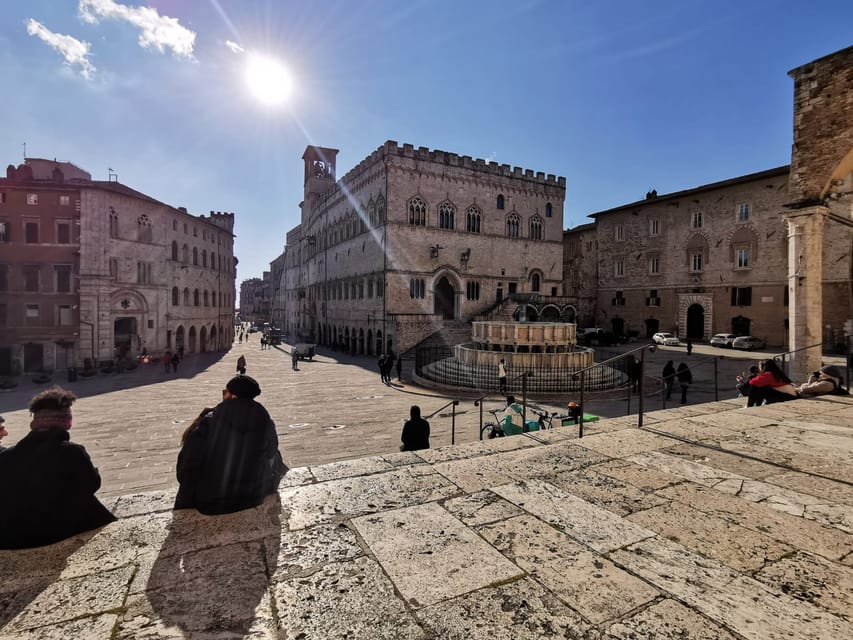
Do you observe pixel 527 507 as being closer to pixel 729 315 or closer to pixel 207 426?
pixel 207 426

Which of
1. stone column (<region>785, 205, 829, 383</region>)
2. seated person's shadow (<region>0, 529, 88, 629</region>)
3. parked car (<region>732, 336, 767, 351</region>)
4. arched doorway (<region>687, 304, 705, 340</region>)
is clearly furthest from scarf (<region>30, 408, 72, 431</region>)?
arched doorway (<region>687, 304, 705, 340</region>)

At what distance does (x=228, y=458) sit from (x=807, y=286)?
1437 cm

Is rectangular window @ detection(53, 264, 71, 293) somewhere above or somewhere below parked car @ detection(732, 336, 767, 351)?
above

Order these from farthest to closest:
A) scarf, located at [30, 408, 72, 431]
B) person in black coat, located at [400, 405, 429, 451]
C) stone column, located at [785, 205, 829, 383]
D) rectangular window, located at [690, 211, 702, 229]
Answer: rectangular window, located at [690, 211, 702, 229] < stone column, located at [785, 205, 829, 383] < person in black coat, located at [400, 405, 429, 451] < scarf, located at [30, 408, 72, 431]

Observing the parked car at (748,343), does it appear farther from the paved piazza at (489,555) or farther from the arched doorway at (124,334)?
the arched doorway at (124,334)

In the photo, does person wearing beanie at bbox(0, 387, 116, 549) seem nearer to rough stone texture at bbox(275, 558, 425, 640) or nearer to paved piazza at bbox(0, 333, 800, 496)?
rough stone texture at bbox(275, 558, 425, 640)

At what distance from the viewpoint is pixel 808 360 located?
1117cm

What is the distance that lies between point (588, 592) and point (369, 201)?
35066mm

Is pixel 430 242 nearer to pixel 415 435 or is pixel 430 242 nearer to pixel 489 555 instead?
pixel 415 435

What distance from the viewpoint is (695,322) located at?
3575 cm

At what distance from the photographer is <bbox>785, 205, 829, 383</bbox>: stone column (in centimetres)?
1117

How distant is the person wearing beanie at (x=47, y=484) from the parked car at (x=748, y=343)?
36905 mm

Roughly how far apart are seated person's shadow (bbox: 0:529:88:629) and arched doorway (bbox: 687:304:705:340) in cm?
4091

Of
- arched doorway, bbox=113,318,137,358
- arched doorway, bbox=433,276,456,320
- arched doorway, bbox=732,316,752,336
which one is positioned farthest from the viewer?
arched doorway, bbox=433,276,456,320
